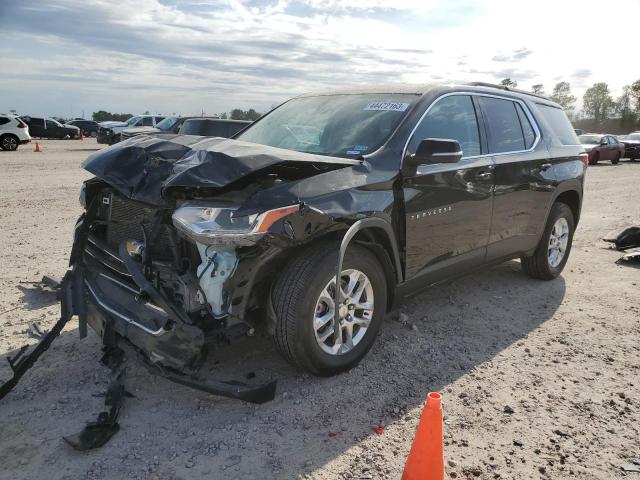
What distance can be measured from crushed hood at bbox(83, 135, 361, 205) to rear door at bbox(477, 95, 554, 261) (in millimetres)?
1842

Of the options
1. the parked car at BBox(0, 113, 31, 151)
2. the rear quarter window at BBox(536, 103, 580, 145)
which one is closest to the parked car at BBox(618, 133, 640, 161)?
the rear quarter window at BBox(536, 103, 580, 145)

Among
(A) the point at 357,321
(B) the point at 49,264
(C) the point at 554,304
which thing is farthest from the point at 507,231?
(B) the point at 49,264

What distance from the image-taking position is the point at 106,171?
348 cm

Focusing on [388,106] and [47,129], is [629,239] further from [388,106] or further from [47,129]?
[47,129]

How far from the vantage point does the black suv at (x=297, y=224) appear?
300 cm

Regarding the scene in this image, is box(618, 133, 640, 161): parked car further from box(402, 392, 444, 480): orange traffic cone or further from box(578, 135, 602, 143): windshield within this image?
box(402, 392, 444, 480): orange traffic cone

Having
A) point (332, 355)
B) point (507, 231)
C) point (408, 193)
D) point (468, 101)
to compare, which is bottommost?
point (332, 355)

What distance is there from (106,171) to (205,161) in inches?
Result: 31.1

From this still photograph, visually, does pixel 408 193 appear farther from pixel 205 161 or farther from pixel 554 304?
pixel 554 304

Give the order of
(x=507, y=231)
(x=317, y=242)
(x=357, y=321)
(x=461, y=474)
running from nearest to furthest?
1. (x=461, y=474)
2. (x=317, y=242)
3. (x=357, y=321)
4. (x=507, y=231)

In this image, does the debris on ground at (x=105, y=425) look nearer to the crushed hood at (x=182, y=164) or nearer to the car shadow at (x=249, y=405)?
the car shadow at (x=249, y=405)

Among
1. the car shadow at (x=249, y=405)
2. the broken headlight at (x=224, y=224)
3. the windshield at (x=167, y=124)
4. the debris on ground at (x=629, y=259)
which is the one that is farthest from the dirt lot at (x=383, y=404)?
the windshield at (x=167, y=124)

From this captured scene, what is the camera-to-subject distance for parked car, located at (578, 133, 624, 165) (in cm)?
2561

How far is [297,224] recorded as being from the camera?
304 cm
